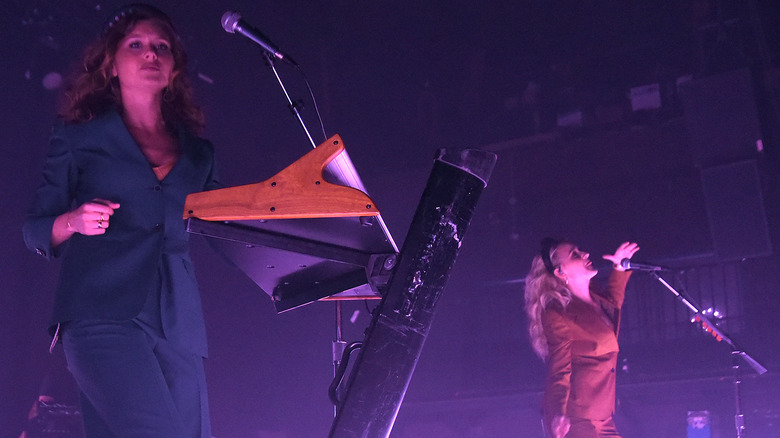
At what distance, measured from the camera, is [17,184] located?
5055 millimetres

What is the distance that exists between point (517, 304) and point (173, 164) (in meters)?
5.53

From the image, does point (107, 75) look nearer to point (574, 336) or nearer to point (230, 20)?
point (230, 20)

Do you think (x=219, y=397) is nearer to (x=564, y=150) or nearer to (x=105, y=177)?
(x=564, y=150)

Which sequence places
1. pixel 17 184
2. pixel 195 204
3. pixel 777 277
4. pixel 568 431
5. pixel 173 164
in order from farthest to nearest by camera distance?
pixel 777 277, pixel 17 184, pixel 568 431, pixel 173 164, pixel 195 204

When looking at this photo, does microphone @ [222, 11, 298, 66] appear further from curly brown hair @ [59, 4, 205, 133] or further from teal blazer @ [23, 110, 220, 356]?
teal blazer @ [23, 110, 220, 356]

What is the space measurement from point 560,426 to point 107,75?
2754 millimetres

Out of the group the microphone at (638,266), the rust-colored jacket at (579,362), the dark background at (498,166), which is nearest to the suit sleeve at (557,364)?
the rust-colored jacket at (579,362)

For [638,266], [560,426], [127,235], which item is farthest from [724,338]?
[127,235]

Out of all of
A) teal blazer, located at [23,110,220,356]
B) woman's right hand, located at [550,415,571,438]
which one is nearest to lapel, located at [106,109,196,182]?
teal blazer, located at [23,110,220,356]

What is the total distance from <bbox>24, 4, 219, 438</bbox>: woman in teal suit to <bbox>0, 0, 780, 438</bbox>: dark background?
3609 mm

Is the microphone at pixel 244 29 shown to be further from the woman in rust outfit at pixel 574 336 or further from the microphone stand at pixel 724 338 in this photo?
the microphone stand at pixel 724 338

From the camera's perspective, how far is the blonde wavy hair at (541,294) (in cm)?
426

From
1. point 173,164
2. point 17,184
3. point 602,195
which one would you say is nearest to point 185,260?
point 173,164

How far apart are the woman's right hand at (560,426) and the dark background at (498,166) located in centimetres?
216
